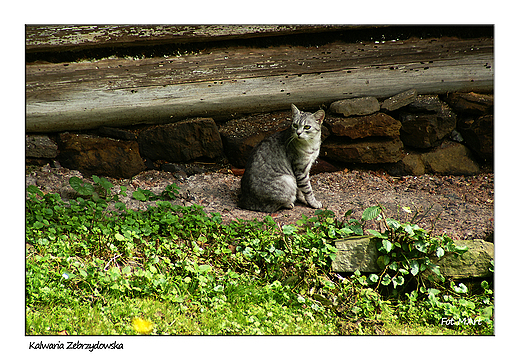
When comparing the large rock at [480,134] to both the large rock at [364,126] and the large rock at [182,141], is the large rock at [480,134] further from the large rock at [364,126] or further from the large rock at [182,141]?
the large rock at [182,141]

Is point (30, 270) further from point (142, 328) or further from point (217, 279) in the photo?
point (217, 279)

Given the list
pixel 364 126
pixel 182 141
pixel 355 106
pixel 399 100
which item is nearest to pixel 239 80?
pixel 182 141

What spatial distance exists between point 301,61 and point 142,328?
4081 millimetres

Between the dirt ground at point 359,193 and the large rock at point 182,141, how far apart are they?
0.27 m

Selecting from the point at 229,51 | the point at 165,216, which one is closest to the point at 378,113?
the point at 229,51

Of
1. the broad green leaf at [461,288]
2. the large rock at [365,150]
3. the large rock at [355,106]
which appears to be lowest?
the broad green leaf at [461,288]

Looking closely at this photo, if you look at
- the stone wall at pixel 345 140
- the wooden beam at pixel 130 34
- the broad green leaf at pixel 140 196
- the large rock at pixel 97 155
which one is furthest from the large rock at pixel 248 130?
the broad green leaf at pixel 140 196

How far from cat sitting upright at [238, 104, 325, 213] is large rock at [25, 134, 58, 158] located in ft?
8.92

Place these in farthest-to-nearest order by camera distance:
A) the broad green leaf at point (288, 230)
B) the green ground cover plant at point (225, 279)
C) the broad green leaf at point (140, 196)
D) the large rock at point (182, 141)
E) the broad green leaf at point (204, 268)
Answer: the large rock at point (182, 141) → the broad green leaf at point (140, 196) → the broad green leaf at point (288, 230) → the broad green leaf at point (204, 268) → the green ground cover plant at point (225, 279)

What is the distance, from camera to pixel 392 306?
3.56 m

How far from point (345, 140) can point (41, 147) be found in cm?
431

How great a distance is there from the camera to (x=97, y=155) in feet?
18.8

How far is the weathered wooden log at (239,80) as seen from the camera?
5402 millimetres

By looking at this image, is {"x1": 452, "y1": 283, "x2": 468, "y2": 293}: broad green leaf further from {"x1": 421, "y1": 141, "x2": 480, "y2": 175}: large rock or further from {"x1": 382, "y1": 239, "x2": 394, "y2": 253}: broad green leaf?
{"x1": 421, "y1": 141, "x2": 480, "y2": 175}: large rock
